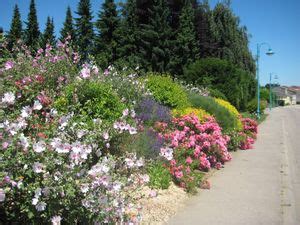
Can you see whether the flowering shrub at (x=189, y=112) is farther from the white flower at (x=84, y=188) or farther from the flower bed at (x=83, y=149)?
the white flower at (x=84, y=188)

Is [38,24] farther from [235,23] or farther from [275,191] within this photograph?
[275,191]

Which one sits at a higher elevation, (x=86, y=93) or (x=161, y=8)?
(x=161, y=8)

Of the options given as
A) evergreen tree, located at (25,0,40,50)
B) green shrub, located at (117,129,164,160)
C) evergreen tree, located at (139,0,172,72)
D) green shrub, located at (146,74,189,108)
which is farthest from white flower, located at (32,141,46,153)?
evergreen tree, located at (25,0,40,50)

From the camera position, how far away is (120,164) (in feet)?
15.4

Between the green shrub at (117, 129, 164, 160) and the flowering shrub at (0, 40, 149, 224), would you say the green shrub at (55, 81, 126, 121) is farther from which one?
the flowering shrub at (0, 40, 149, 224)

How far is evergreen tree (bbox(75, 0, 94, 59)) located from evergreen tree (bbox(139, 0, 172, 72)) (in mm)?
9521

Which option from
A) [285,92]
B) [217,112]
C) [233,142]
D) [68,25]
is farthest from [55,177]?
[285,92]

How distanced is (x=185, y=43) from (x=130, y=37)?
647 centimetres

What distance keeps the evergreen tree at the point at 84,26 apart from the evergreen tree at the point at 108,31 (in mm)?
4859

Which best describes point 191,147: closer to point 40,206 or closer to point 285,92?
point 40,206

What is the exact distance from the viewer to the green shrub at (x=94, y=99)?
7711 millimetres

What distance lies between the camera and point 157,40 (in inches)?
1617

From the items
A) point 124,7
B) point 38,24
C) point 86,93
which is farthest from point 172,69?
point 86,93

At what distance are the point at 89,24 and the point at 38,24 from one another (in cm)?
1171
